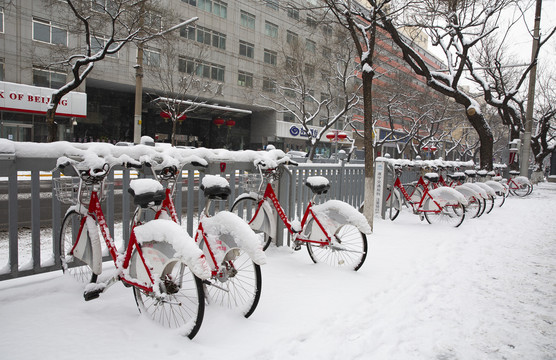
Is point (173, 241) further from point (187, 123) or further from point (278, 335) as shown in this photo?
point (187, 123)

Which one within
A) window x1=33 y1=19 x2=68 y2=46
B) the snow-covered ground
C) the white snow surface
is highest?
window x1=33 y1=19 x2=68 y2=46

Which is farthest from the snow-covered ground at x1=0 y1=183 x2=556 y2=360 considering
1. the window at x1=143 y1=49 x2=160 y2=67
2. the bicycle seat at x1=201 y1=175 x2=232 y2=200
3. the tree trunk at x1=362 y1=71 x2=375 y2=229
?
the window at x1=143 y1=49 x2=160 y2=67

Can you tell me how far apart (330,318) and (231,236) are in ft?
3.92

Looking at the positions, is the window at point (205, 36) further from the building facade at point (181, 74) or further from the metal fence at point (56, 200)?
the metal fence at point (56, 200)

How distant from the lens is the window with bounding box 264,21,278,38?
38.7 metres

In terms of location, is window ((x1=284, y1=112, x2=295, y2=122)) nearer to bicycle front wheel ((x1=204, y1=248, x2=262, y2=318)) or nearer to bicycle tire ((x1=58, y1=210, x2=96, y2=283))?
bicycle front wheel ((x1=204, y1=248, x2=262, y2=318))

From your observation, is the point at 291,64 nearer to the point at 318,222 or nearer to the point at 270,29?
the point at 270,29

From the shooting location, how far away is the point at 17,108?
70.9 ft

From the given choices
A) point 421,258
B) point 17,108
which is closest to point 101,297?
→ point 421,258

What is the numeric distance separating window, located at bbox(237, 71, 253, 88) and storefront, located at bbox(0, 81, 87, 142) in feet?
51.9

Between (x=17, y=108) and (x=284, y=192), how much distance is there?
23.0m

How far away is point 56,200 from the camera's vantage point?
3715 mm

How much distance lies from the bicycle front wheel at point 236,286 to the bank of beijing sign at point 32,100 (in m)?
23.7

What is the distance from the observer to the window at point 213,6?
32.2 metres
